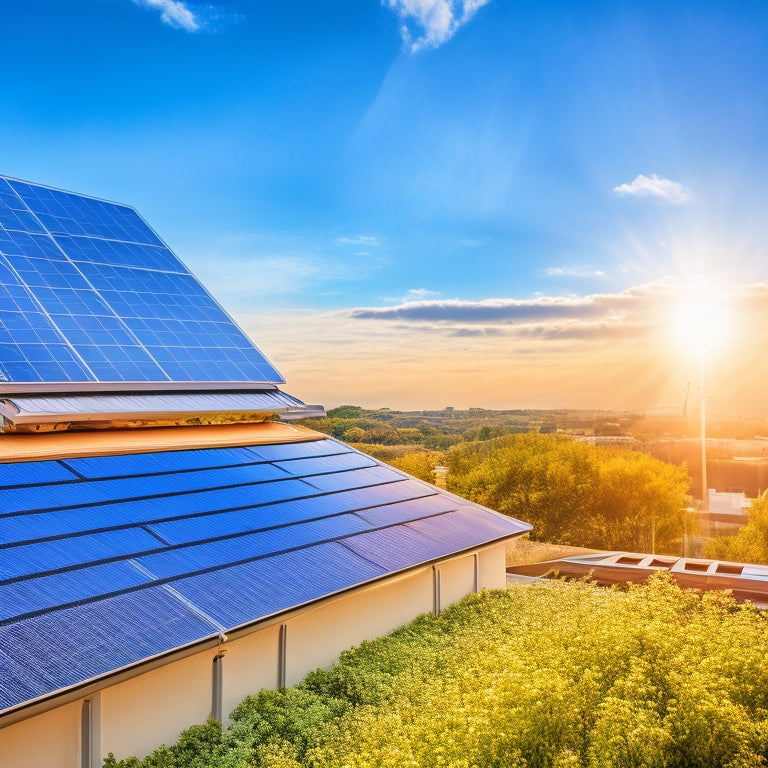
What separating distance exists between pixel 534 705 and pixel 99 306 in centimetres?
1558

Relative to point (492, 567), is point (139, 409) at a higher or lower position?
higher

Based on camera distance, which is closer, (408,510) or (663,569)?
(408,510)

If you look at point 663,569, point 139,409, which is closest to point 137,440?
point 139,409

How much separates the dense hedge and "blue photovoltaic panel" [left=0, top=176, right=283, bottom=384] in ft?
29.8

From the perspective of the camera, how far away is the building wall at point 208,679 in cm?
857

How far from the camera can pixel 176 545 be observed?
12148 mm

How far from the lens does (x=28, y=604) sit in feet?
30.3

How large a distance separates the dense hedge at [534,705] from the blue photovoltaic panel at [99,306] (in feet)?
29.8

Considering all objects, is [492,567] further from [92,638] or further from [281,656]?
[92,638]

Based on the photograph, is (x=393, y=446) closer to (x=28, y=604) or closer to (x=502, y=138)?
(x=502, y=138)

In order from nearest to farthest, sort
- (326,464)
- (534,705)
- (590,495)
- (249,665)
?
(534,705)
(249,665)
(326,464)
(590,495)

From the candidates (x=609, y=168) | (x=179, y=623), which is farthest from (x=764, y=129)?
(x=179, y=623)

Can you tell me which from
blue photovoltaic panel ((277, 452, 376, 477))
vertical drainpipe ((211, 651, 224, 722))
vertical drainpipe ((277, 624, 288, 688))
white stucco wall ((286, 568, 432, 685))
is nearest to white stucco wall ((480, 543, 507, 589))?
white stucco wall ((286, 568, 432, 685))

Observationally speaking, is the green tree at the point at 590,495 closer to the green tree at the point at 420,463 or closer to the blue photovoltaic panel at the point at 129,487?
the green tree at the point at 420,463
